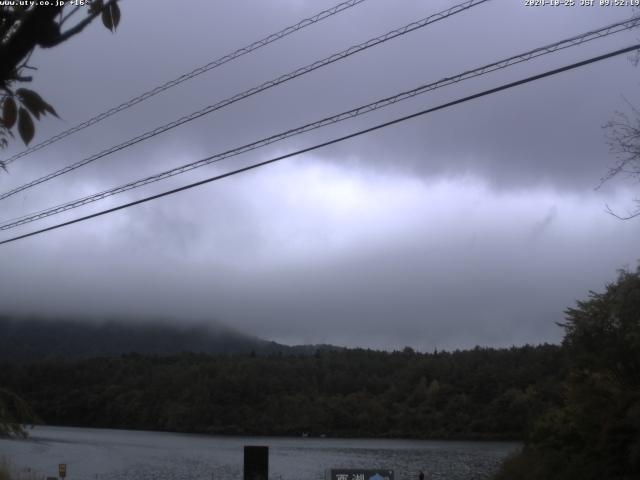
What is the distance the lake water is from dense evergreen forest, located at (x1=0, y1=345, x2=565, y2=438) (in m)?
4.77

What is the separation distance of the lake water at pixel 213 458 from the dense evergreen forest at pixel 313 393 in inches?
188

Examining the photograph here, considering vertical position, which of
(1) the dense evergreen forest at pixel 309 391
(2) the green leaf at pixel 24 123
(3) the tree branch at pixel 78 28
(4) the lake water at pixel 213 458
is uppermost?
(1) the dense evergreen forest at pixel 309 391

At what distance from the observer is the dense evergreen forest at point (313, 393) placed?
11562cm

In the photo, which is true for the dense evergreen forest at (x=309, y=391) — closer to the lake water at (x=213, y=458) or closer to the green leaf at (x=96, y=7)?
the lake water at (x=213, y=458)

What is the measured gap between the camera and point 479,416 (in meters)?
116

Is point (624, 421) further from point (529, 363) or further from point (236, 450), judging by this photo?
point (529, 363)

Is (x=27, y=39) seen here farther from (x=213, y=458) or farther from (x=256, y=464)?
(x=213, y=458)

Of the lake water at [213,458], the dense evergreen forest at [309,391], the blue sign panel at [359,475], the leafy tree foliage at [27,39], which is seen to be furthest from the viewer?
the dense evergreen forest at [309,391]

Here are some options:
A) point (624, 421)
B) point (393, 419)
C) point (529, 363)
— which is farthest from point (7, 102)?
point (393, 419)

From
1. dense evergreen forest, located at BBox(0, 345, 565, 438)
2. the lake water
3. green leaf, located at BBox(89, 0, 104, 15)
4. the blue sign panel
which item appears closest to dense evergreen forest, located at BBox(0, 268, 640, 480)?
dense evergreen forest, located at BBox(0, 345, 565, 438)

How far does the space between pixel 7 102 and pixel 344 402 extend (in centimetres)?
13684

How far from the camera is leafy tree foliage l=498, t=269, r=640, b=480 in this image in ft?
78.8

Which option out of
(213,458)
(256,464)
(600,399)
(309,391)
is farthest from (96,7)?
(309,391)

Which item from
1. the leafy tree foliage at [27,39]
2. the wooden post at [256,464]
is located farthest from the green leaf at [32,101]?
the wooden post at [256,464]
